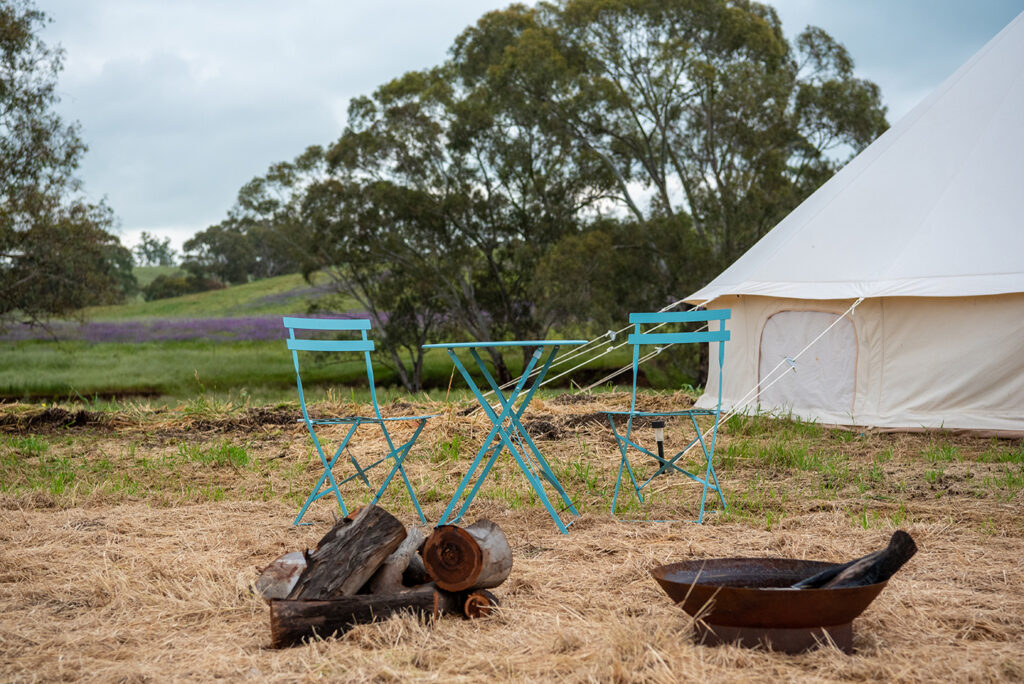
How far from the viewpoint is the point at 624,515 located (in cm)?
436

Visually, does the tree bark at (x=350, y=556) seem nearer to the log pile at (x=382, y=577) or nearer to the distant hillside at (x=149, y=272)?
the log pile at (x=382, y=577)

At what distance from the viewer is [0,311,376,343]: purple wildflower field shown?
76.6 feet

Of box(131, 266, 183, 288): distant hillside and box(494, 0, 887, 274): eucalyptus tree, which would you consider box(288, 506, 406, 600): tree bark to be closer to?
box(494, 0, 887, 274): eucalyptus tree

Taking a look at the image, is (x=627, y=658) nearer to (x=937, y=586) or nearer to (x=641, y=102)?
(x=937, y=586)

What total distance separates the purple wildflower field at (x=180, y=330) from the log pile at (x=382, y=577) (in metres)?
19.7

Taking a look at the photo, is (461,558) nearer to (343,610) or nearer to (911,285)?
(343,610)

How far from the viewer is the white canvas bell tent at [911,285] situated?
6738 mm

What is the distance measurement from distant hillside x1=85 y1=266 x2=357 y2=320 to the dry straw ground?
21.2 m

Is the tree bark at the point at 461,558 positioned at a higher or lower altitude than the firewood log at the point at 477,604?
higher

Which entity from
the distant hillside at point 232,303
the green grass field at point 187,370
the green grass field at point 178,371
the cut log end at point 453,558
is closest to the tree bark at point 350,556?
the cut log end at point 453,558

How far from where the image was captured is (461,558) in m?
2.88

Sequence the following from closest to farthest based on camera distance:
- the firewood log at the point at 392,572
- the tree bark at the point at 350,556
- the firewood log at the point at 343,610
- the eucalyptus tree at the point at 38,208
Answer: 1. the firewood log at the point at 343,610
2. the tree bark at the point at 350,556
3. the firewood log at the point at 392,572
4. the eucalyptus tree at the point at 38,208

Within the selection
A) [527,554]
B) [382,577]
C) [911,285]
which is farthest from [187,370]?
[382,577]

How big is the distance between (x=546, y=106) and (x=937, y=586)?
16921 mm
